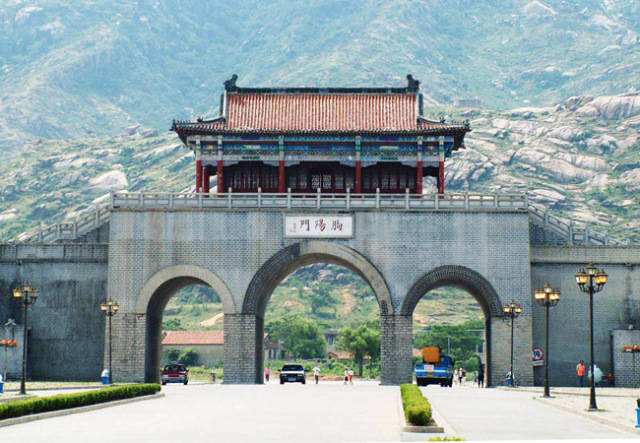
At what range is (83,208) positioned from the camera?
16688 cm

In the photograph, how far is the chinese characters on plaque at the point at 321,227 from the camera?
52000 millimetres

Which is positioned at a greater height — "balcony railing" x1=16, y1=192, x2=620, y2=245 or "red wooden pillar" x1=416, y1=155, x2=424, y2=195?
"red wooden pillar" x1=416, y1=155, x2=424, y2=195

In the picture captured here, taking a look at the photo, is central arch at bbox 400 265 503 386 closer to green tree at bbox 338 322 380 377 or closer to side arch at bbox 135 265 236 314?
side arch at bbox 135 265 236 314

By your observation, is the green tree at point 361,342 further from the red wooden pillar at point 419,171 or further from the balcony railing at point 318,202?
the balcony railing at point 318,202

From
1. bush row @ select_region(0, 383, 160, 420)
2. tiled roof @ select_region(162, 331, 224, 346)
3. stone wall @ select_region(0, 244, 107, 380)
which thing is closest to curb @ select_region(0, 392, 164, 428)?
bush row @ select_region(0, 383, 160, 420)

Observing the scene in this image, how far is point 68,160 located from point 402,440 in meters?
175

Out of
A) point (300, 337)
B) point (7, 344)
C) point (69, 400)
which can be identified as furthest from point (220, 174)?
point (300, 337)

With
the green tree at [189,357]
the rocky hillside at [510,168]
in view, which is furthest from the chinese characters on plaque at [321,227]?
the rocky hillside at [510,168]

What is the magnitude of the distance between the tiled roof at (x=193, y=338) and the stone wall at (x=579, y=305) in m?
68.1

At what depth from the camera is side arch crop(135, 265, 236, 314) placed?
170 feet

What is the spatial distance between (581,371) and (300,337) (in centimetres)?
7885

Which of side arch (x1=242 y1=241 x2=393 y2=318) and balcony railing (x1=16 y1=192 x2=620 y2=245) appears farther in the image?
balcony railing (x1=16 y1=192 x2=620 y2=245)

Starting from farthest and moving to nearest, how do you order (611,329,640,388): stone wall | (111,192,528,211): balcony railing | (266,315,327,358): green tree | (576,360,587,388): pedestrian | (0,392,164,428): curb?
(266,315,327,358): green tree
(111,192,528,211): balcony railing
(611,329,640,388): stone wall
(576,360,587,388): pedestrian
(0,392,164,428): curb

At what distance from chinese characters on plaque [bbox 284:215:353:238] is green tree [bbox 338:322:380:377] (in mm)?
57631
